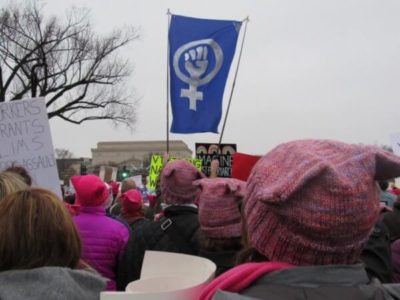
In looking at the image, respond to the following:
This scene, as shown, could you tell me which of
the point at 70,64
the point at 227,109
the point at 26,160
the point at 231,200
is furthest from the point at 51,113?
the point at 231,200

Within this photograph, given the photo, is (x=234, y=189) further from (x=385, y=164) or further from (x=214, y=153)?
(x=214, y=153)

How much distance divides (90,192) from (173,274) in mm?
2125

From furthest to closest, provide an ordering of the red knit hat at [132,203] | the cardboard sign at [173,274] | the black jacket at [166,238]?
the red knit hat at [132,203], the black jacket at [166,238], the cardboard sign at [173,274]

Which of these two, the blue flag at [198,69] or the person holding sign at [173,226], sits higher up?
the blue flag at [198,69]

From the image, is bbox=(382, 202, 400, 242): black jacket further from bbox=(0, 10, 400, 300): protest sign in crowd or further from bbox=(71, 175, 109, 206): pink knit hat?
bbox=(71, 175, 109, 206): pink knit hat

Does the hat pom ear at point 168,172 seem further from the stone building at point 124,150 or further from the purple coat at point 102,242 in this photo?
the stone building at point 124,150

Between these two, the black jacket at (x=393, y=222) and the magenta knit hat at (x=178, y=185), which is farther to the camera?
the black jacket at (x=393, y=222)

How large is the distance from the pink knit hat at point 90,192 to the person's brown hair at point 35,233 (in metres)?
1.77

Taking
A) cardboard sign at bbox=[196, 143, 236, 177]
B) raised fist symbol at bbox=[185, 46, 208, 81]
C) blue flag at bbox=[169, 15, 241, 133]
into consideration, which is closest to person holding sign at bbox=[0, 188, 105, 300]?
blue flag at bbox=[169, 15, 241, 133]

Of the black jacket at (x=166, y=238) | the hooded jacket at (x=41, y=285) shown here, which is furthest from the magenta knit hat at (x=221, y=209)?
the hooded jacket at (x=41, y=285)

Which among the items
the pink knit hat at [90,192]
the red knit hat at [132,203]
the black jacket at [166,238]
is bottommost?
the red knit hat at [132,203]

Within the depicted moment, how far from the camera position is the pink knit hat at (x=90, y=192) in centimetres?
381

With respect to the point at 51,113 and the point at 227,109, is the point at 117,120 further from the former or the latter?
the point at 227,109

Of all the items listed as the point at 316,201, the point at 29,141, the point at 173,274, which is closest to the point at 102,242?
the point at 29,141
